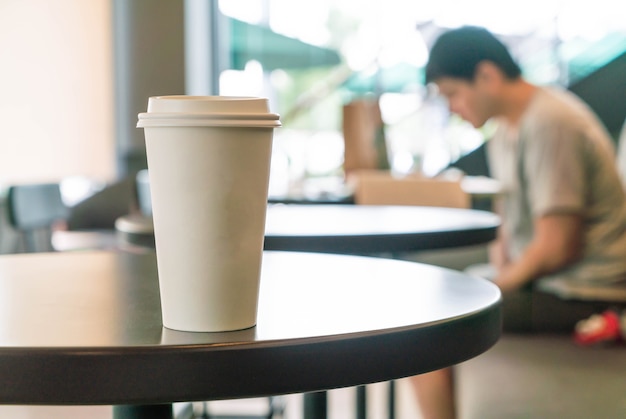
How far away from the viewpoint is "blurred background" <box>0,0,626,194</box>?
5.89 meters

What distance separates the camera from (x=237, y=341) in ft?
2.14

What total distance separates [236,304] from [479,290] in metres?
0.33

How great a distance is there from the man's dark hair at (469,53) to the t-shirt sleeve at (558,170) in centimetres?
A: 34

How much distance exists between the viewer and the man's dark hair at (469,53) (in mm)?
2641

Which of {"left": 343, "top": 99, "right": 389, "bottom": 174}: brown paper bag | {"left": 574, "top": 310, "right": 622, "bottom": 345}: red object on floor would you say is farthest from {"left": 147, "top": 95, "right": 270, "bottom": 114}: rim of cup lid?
{"left": 343, "top": 99, "right": 389, "bottom": 174}: brown paper bag

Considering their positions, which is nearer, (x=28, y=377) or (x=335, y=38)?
(x=28, y=377)

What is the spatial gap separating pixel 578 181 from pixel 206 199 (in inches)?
71.1

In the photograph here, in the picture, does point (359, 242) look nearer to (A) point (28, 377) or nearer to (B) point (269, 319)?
(B) point (269, 319)

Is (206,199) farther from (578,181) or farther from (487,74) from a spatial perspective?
(487,74)

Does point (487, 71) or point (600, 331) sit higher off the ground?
point (487, 71)

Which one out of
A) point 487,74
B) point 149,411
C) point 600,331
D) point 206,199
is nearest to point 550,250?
point 600,331

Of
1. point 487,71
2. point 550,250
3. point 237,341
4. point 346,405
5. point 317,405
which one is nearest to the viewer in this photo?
point 237,341

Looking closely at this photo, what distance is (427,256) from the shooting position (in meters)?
3.15

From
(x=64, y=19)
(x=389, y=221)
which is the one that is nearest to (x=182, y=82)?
(x=64, y=19)
